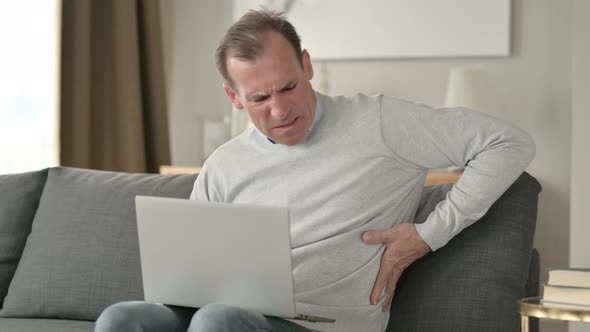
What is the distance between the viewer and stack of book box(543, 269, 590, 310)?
1529mm

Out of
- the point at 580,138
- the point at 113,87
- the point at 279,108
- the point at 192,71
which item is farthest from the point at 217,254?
the point at 192,71

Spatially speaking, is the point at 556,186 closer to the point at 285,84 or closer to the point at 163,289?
the point at 285,84

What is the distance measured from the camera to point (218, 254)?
158cm

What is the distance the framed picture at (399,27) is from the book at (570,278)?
2.43m

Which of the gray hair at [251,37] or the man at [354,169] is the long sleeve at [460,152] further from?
the gray hair at [251,37]

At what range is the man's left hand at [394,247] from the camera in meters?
1.80

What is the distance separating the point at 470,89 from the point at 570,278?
2.19m

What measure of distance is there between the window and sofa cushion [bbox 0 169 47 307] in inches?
46.3

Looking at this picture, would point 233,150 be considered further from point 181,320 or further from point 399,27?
point 399,27

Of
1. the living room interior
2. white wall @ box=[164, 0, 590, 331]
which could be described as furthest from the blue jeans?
white wall @ box=[164, 0, 590, 331]

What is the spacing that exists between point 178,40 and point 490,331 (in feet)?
10.1

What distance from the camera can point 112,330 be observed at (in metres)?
1.56

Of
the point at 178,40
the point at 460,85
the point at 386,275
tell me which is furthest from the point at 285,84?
the point at 178,40

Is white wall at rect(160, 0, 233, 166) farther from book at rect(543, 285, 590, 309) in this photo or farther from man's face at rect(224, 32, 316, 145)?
book at rect(543, 285, 590, 309)
